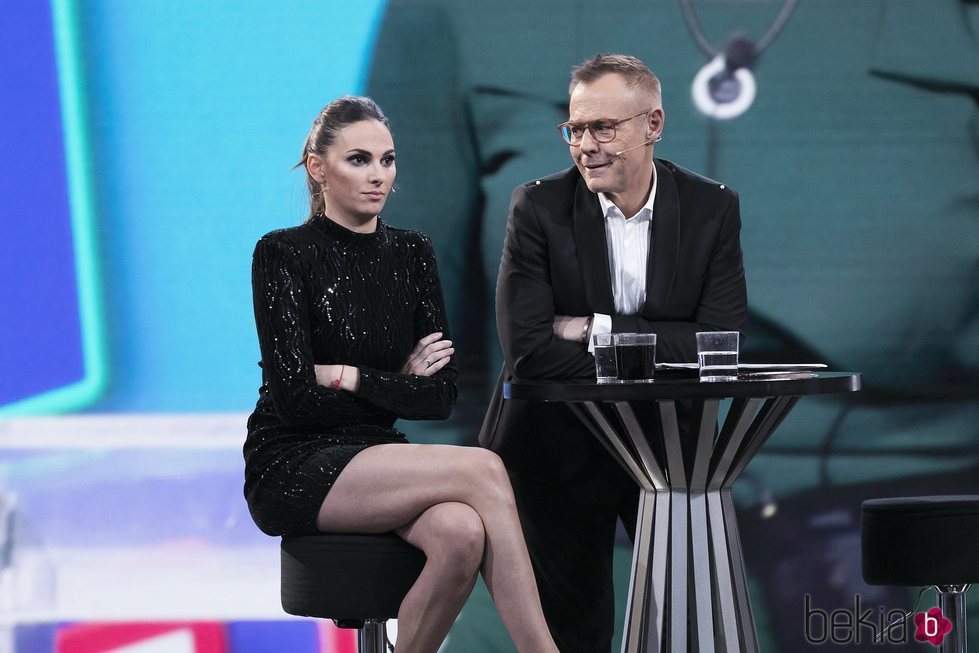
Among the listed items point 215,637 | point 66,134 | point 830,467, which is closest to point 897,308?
point 830,467

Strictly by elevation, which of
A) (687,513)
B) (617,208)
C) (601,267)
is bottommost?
(687,513)

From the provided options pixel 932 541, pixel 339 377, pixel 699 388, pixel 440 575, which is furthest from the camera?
pixel 932 541

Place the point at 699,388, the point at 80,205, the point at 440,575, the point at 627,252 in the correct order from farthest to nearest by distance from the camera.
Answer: the point at 80,205 < the point at 627,252 < the point at 440,575 < the point at 699,388

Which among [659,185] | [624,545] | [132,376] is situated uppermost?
[659,185]

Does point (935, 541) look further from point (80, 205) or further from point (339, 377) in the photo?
point (80, 205)

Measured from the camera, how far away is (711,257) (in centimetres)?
275

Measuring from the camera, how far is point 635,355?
2.34m

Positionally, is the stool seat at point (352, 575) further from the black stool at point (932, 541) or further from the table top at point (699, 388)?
the black stool at point (932, 541)

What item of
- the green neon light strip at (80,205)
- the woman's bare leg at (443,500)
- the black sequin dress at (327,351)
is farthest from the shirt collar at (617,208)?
the green neon light strip at (80,205)

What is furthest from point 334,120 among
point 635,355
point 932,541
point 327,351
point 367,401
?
point 932,541

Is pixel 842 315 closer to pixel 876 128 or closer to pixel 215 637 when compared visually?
pixel 876 128

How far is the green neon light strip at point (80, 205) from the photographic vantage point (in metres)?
3.66

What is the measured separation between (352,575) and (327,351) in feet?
1.79

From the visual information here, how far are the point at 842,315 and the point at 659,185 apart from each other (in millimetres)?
1083
